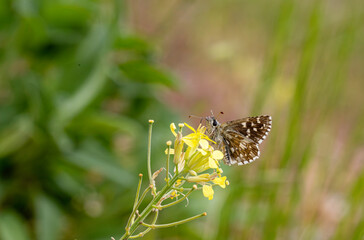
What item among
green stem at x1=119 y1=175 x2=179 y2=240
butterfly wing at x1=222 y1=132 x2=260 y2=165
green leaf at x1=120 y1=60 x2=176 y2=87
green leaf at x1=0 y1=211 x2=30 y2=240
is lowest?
Result: green stem at x1=119 y1=175 x2=179 y2=240

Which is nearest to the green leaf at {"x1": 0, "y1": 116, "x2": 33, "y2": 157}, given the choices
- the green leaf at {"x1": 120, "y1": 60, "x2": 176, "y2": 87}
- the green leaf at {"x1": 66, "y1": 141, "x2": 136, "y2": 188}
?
the green leaf at {"x1": 66, "y1": 141, "x2": 136, "y2": 188}

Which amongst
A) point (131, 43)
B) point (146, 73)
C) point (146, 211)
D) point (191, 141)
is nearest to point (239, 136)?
point (191, 141)

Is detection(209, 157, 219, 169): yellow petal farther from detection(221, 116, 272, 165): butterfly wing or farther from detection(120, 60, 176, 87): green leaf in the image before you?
detection(120, 60, 176, 87): green leaf

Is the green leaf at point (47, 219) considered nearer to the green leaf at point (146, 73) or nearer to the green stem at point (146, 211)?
the green leaf at point (146, 73)

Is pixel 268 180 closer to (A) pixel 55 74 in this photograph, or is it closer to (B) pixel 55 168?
(B) pixel 55 168

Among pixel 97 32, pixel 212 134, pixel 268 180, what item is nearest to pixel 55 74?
pixel 97 32
